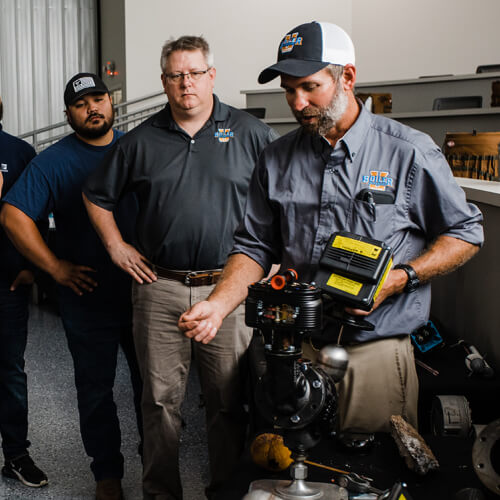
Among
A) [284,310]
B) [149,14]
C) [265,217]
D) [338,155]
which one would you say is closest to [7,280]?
[265,217]

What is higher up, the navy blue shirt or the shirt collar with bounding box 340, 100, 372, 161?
the shirt collar with bounding box 340, 100, 372, 161

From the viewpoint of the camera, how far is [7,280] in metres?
2.35

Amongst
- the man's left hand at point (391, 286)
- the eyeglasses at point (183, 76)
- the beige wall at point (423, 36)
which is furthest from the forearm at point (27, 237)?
the beige wall at point (423, 36)

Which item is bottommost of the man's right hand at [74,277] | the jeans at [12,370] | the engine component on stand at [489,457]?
the jeans at [12,370]

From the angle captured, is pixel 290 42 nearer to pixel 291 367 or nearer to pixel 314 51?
pixel 314 51

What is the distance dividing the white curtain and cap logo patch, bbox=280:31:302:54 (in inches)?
332

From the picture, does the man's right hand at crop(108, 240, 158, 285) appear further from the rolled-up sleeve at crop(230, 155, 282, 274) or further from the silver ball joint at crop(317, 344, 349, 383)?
the silver ball joint at crop(317, 344, 349, 383)

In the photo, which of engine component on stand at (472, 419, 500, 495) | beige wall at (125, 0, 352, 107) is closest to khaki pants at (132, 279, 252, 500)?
engine component on stand at (472, 419, 500, 495)

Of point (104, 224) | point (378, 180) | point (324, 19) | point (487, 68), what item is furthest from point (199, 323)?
point (324, 19)

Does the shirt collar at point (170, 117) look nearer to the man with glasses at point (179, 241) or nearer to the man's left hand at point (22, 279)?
the man with glasses at point (179, 241)

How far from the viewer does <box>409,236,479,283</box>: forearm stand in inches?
53.1

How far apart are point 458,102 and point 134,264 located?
18.2ft

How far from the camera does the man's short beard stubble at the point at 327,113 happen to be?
1374 mm

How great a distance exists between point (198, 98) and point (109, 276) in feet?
2.38
